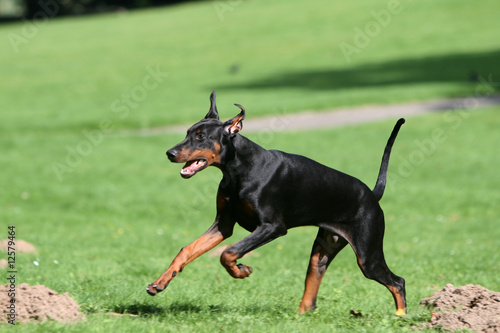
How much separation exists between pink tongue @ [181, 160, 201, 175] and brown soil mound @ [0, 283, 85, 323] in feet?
4.82

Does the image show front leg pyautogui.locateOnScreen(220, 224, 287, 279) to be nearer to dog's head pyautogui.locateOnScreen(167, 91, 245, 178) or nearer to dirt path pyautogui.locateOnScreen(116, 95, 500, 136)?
dog's head pyautogui.locateOnScreen(167, 91, 245, 178)

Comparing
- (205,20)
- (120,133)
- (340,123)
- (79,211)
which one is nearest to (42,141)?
(120,133)

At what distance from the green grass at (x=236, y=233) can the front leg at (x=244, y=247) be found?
0.43 m

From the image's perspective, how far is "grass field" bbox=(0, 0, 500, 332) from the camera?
7.61 meters

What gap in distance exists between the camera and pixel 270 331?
5.84m

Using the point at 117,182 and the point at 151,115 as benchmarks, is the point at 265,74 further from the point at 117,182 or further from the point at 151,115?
the point at 117,182

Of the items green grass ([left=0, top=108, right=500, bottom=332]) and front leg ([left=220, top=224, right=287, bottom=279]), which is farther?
green grass ([left=0, top=108, right=500, bottom=332])

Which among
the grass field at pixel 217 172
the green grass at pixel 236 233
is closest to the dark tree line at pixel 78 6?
the grass field at pixel 217 172

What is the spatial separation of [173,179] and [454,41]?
27286 millimetres

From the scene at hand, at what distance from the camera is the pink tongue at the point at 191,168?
599 cm

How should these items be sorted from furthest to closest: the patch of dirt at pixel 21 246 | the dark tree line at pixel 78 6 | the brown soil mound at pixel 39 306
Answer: the dark tree line at pixel 78 6
the patch of dirt at pixel 21 246
the brown soil mound at pixel 39 306

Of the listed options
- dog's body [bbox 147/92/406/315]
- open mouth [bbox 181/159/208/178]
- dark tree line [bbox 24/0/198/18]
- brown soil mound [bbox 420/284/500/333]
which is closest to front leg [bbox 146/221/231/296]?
dog's body [bbox 147/92/406/315]

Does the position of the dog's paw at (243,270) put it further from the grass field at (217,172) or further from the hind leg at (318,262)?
→ the hind leg at (318,262)

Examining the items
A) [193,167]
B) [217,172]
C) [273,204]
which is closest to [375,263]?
[273,204]
